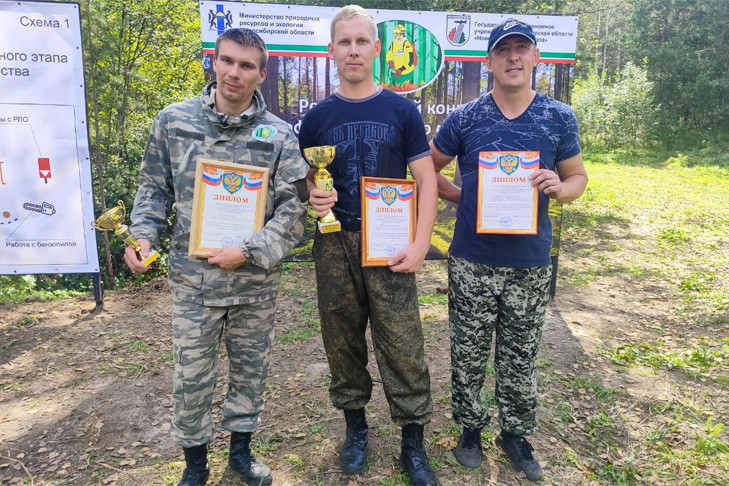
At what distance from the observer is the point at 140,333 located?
4.71 metres

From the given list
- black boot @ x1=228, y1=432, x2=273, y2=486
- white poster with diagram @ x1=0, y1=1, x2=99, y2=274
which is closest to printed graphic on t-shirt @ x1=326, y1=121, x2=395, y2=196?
black boot @ x1=228, y1=432, x2=273, y2=486

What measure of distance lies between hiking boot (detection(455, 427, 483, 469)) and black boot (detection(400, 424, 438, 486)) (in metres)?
0.23

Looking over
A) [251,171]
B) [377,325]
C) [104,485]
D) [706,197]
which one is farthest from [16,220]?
[706,197]

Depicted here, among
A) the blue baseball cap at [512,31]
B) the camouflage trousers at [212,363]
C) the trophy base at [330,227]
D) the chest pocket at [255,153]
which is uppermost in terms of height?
the blue baseball cap at [512,31]

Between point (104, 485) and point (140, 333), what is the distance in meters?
2.18

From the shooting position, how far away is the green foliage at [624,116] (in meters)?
21.2

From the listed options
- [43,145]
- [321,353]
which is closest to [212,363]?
[321,353]

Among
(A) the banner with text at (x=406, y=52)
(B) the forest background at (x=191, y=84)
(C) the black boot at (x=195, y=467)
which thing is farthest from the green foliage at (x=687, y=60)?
(C) the black boot at (x=195, y=467)

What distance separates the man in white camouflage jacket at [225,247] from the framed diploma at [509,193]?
2.98 feet

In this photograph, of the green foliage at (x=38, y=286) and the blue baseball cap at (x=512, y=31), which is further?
the green foliage at (x=38, y=286)

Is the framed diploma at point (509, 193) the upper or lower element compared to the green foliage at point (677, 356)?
upper

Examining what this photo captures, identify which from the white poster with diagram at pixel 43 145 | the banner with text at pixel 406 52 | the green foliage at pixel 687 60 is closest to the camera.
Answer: the white poster with diagram at pixel 43 145

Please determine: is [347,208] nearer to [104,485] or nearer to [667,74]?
Result: [104,485]

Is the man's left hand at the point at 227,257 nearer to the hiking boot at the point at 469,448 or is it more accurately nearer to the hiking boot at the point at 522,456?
the hiking boot at the point at 469,448
